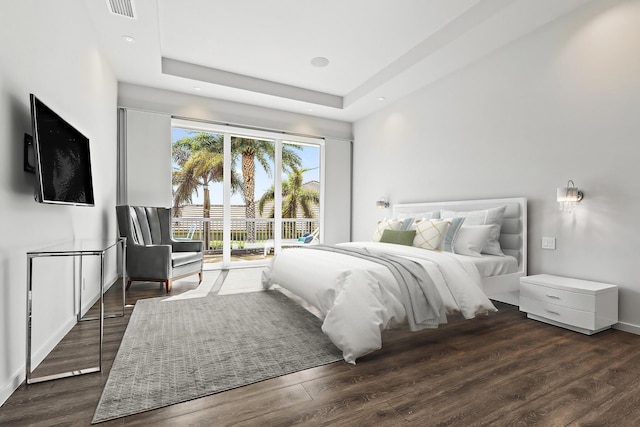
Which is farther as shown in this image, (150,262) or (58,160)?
(150,262)

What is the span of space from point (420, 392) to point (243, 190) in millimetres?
4630

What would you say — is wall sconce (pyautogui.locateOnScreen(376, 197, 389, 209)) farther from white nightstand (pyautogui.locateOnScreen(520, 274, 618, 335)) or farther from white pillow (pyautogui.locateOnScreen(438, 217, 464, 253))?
white nightstand (pyautogui.locateOnScreen(520, 274, 618, 335))

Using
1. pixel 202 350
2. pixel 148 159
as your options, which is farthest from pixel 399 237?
pixel 148 159

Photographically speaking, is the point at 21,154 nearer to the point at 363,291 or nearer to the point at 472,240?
the point at 363,291

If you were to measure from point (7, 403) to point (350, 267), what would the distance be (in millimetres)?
2022

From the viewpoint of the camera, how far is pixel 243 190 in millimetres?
5777

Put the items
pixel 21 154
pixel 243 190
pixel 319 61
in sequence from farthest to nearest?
pixel 243 190 < pixel 319 61 < pixel 21 154

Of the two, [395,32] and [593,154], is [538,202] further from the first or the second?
[395,32]

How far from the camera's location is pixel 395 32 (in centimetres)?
375

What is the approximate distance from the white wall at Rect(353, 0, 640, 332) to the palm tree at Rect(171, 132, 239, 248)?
341cm

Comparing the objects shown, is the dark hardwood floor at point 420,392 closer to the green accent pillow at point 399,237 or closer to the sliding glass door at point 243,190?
the green accent pillow at point 399,237

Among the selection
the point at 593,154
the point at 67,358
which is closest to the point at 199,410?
the point at 67,358

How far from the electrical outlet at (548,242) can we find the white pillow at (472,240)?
501 mm

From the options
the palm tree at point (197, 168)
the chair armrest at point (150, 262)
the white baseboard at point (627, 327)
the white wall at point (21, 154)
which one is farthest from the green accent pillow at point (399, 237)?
the white wall at point (21, 154)
